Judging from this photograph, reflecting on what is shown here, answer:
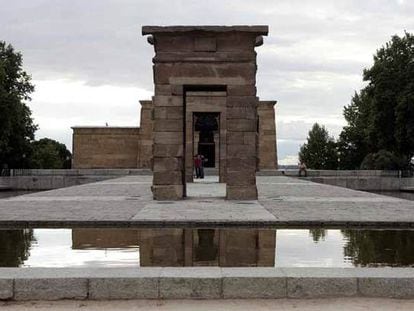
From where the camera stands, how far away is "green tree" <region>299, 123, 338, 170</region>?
73.1m

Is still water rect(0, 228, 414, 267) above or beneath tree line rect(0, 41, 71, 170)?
beneath

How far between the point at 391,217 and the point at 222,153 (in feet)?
66.0

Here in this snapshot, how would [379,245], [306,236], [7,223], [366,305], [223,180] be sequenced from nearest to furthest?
1. [366,305]
2. [379,245]
3. [306,236]
4. [7,223]
5. [223,180]

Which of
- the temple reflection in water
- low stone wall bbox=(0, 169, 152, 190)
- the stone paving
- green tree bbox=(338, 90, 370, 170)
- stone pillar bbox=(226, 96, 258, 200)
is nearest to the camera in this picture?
the temple reflection in water

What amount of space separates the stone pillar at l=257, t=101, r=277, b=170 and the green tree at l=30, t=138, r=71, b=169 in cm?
1951

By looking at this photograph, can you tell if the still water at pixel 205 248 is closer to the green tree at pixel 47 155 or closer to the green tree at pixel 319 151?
the green tree at pixel 47 155

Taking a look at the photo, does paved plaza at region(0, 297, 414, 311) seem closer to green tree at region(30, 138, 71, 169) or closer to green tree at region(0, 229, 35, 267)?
green tree at region(0, 229, 35, 267)

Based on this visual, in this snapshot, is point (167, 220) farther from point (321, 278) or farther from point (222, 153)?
point (222, 153)

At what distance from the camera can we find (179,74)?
18.7m

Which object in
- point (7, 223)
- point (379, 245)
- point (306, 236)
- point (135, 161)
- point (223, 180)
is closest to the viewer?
point (379, 245)

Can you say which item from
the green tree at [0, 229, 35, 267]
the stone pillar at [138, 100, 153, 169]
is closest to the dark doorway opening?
the stone pillar at [138, 100, 153, 169]

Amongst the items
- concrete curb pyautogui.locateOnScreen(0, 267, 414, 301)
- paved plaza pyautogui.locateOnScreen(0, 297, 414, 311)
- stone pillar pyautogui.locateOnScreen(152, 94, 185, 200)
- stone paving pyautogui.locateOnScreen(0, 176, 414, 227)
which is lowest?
paved plaza pyautogui.locateOnScreen(0, 297, 414, 311)

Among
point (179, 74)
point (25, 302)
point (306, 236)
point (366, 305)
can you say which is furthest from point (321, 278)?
point (179, 74)

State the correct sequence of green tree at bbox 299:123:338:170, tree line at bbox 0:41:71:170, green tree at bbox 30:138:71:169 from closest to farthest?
1. tree line at bbox 0:41:71:170
2. green tree at bbox 30:138:71:169
3. green tree at bbox 299:123:338:170
